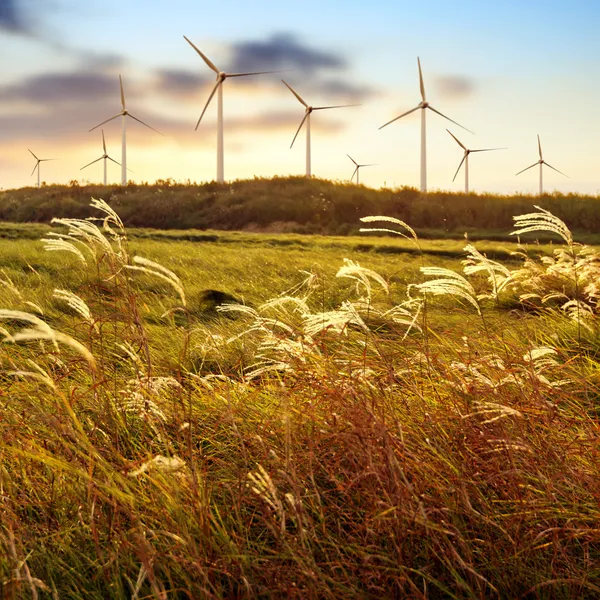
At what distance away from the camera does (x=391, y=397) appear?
12.5 ft

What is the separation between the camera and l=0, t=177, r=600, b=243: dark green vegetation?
3278 cm

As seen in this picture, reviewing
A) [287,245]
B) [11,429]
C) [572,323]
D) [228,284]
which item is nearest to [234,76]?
[287,245]

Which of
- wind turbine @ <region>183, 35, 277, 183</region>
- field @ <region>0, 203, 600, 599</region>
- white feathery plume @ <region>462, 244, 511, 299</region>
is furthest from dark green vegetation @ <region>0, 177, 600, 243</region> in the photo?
field @ <region>0, 203, 600, 599</region>

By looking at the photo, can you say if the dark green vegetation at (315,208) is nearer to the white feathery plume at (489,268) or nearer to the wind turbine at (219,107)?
the wind turbine at (219,107)

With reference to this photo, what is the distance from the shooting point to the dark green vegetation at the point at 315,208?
32.8 metres

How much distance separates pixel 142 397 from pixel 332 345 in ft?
11.0

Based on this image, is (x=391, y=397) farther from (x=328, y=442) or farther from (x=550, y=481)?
(x=550, y=481)

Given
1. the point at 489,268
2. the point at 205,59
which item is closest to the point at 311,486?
the point at 489,268

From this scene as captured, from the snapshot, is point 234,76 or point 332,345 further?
point 234,76

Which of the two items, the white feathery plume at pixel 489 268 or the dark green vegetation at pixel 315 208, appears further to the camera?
the dark green vegetation at pixel 315 208

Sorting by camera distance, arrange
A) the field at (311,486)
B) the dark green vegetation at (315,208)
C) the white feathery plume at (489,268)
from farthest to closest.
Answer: the dark green vegetation at (315,208)
the white feathery plume at (489,268)
the field at (311,486)

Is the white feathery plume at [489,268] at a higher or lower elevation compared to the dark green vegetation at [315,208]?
lower

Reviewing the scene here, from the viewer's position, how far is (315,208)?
3403 cm

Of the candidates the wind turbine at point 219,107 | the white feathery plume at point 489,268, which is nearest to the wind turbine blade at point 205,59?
the wind turbine at point 219,107
